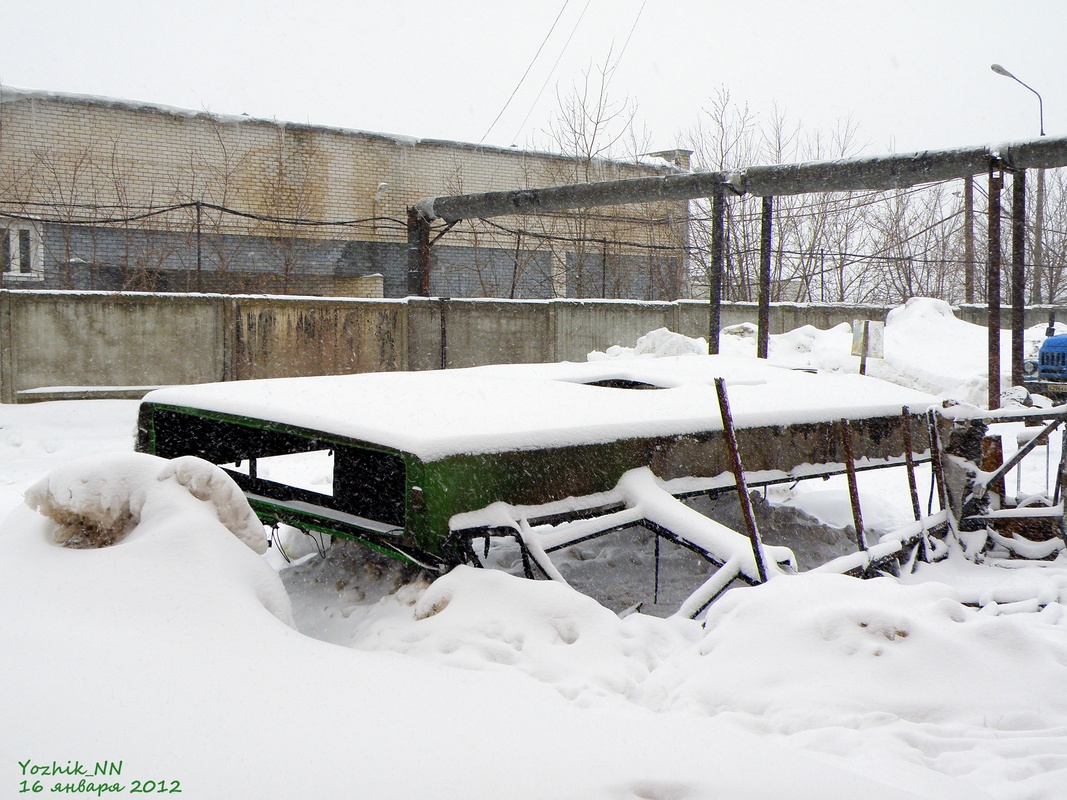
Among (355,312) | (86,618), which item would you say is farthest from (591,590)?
(355,312)

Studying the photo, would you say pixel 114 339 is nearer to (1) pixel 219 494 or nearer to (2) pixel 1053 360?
(1) pixel 219 494

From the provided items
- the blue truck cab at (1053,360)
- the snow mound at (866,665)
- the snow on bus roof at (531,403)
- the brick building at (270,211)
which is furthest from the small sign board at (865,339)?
the snow mound at (866,665)

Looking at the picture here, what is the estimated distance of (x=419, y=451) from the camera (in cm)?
397

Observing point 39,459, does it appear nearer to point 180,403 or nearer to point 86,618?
Answer: point 180,403

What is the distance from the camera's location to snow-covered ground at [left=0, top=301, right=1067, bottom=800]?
7.77 feet

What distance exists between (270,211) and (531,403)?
1833 centimetres

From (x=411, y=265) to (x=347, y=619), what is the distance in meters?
11.7

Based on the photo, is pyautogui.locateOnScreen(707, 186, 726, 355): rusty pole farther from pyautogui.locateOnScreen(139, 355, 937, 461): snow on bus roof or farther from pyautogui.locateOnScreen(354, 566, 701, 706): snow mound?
pyautogui.locateOnScreen(354, 566, 701, 706): snow mound

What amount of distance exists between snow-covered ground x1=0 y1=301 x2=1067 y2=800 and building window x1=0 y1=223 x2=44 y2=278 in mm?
16895

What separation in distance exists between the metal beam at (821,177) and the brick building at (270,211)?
13.8 ft

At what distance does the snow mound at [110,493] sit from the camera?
367 cm

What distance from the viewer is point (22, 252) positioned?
18.7 metres

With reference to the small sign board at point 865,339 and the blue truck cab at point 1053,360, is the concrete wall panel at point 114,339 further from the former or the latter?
the blue truck cab at point 1053,360

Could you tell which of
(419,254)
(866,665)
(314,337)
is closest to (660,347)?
A: (419,254)
